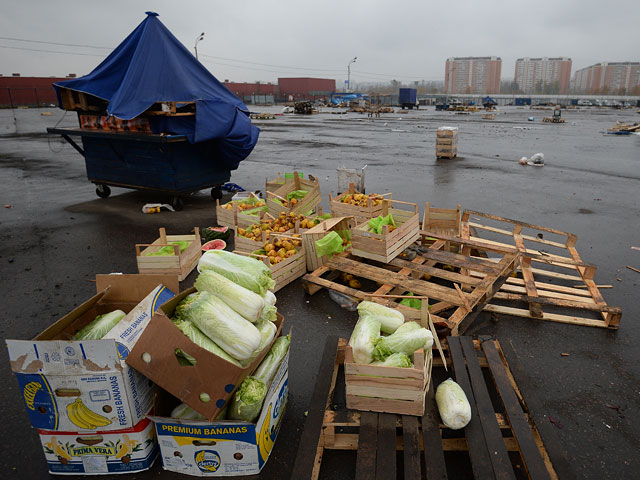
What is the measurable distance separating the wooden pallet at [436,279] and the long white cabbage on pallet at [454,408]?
119 centimetres

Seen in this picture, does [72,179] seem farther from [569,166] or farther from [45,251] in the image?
[569,166]

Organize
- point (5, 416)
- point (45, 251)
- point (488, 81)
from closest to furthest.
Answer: point (5, 416) < point (45, 251) < point (488, 81)

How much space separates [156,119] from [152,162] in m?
0.92

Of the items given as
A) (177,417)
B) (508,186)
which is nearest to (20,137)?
(508,186)

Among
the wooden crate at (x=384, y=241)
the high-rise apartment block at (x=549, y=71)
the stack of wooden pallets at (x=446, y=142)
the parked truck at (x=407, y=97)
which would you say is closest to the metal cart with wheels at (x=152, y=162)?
the wooden crate at (x=384, y=241)

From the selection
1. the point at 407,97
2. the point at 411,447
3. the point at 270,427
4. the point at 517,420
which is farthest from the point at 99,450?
the point at 407,97

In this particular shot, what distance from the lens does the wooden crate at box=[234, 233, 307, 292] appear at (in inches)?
212

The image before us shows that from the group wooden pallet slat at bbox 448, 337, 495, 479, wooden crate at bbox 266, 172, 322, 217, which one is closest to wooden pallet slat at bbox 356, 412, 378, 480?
wooden pallet slat at bbox 448, 337, 495, 479

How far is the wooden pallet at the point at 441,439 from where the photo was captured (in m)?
2.46

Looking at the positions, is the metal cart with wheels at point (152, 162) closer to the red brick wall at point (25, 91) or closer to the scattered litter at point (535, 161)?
the scattered litter at point (535, 161)

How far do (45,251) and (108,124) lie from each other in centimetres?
375

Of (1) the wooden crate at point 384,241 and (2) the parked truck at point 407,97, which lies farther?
(2) the parked truck at point 407,97

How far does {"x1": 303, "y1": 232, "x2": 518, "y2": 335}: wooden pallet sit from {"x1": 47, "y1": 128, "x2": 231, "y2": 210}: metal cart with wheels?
4725 mm

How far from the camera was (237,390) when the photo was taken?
106 inches
